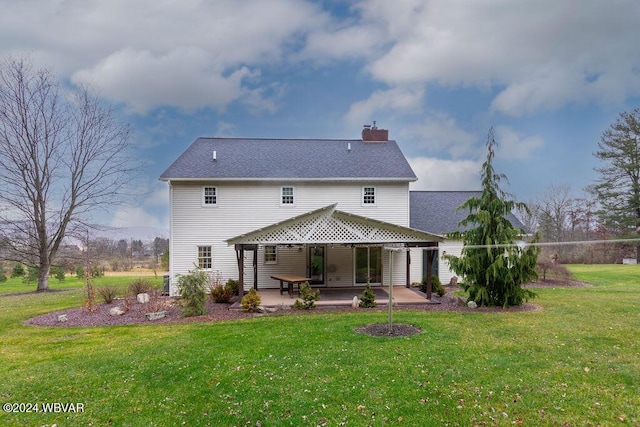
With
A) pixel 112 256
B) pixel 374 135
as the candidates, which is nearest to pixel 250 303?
pixel 374 135

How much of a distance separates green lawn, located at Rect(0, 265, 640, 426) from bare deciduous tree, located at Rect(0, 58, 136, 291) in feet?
41.8

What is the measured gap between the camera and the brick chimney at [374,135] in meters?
19.2

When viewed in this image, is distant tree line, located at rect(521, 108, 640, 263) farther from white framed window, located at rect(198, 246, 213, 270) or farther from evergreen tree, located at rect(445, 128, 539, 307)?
white framed window, located at rect(198, 246, 213, 270)

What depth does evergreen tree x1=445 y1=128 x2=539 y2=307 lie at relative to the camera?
10.4 m

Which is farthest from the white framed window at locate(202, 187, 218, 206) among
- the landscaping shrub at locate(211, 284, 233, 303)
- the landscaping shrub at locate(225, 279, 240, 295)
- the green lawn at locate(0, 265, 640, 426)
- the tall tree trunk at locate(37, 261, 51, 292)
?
the tall tree trunk at locate(37, 261, 51, 292)

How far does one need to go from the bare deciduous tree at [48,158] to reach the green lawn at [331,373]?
41.8 feet

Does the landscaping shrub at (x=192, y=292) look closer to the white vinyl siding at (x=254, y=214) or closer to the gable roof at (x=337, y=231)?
the gable roof at (x=337, y=231)

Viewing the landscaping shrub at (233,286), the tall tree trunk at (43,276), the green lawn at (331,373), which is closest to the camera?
the green lawn at (331,373)

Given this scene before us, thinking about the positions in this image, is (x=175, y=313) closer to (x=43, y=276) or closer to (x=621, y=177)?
(x=43, y=276)

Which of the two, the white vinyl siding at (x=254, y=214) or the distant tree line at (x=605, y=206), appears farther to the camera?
the distant tree line at (x=605, y=206)

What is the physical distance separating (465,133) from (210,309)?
18.5 metres

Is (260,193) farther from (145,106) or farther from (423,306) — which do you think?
(145,106)

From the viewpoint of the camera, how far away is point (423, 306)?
1130cm

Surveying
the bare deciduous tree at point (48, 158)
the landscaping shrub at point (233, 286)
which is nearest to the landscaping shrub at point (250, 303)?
the landscaping shrub at point (233, 286)
